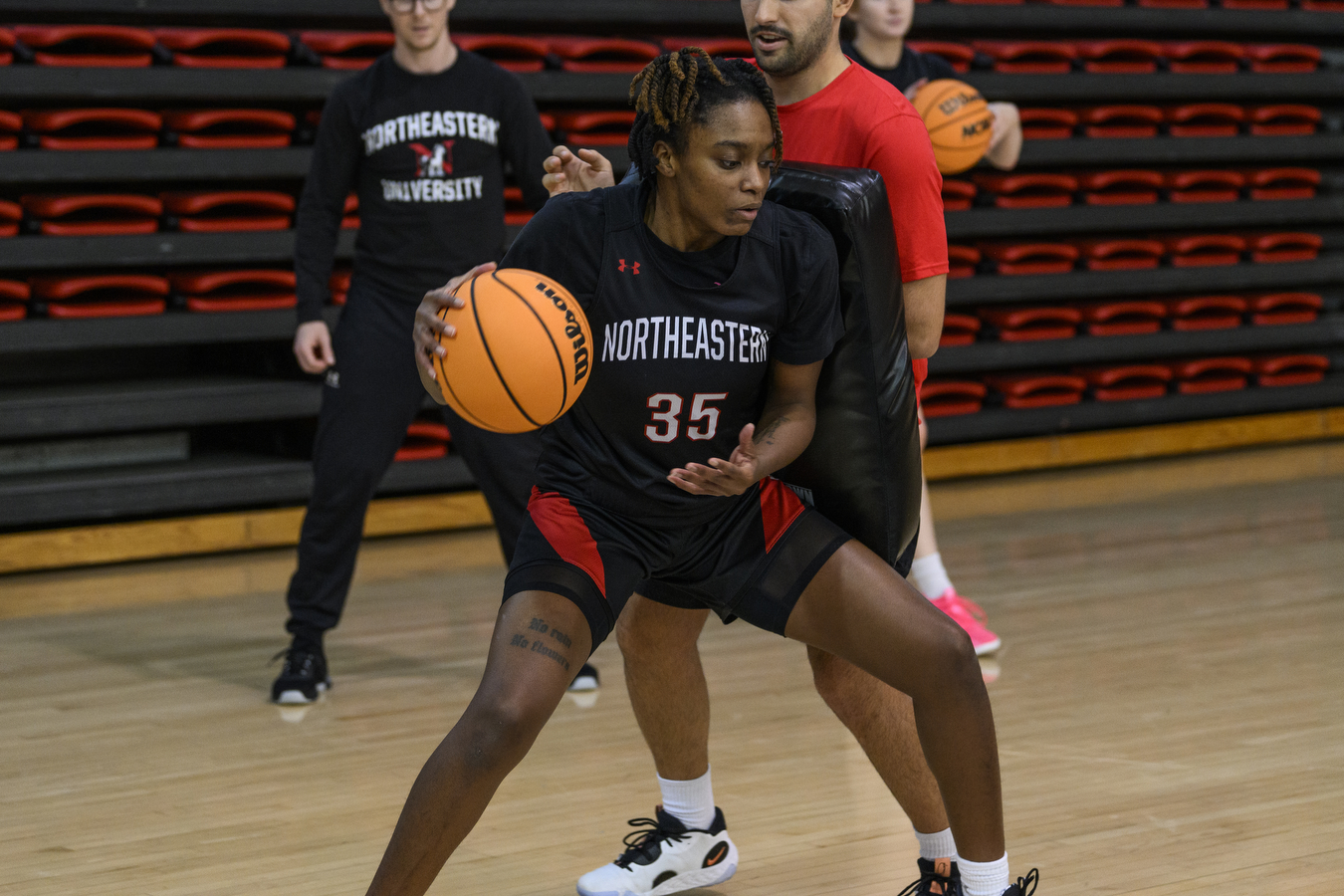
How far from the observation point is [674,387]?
1.92m

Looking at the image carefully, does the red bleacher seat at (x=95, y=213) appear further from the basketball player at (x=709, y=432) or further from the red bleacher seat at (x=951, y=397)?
the basketball player at (x=709, y=432)

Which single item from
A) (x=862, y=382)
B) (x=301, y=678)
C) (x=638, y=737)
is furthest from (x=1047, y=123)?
(x=862, y=382)

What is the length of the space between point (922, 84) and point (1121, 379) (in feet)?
11.4

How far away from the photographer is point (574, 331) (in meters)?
1.86

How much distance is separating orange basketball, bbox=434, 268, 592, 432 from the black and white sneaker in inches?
30.6

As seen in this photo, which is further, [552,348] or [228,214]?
[228,214]

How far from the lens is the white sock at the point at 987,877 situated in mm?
1965

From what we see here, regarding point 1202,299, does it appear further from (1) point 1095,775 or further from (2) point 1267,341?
(1) point 1095,775

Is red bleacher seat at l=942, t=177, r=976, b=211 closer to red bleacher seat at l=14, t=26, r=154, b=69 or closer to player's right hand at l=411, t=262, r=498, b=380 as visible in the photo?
red bleacher seat at l=14, t=26, r=154, b=69

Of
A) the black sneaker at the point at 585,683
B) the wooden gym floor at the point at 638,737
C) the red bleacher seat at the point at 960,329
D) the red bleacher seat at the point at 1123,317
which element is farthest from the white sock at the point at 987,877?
the red bleacher seat at the point at 1123,317

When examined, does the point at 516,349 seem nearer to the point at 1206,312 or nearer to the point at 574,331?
the point at 574,331

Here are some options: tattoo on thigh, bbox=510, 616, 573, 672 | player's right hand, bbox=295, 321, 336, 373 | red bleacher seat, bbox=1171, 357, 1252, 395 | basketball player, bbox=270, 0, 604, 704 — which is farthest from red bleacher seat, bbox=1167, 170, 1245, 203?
tattoo on thigh, bbox=510, 616, 573, 672

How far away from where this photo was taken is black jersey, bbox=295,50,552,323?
3.58 metres

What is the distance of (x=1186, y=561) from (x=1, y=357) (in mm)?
4093
